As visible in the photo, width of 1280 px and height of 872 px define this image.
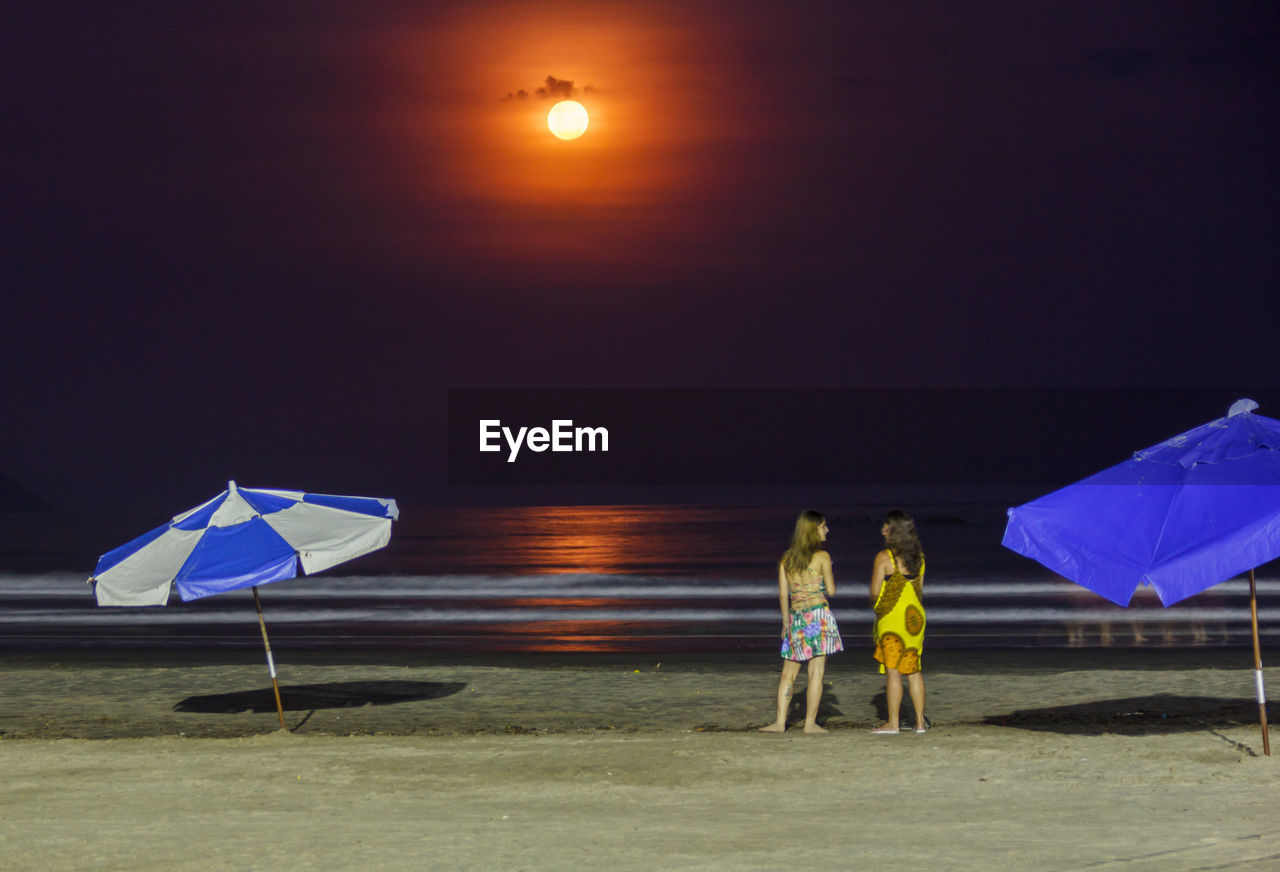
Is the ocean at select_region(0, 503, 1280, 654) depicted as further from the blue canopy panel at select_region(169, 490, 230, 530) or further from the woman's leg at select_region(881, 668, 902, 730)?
the blue canopy panel at select_region(169, 490, 230, 530)

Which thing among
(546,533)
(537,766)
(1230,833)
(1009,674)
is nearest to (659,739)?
(537,766)

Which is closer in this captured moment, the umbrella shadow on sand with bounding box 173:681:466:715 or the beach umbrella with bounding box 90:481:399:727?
the beach umbrella with bounding box 90:481:399:727

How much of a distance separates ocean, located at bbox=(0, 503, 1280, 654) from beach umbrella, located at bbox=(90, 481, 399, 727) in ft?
28.8

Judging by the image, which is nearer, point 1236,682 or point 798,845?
point 798,845

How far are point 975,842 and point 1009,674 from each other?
27.4 feet

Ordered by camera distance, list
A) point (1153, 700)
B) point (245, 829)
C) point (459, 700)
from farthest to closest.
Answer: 1. point (459, 700)
2. point (1153, 700)
3. point (245, 829)

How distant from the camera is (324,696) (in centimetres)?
1336

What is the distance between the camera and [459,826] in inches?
278

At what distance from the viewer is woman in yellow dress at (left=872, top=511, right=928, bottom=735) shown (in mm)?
9383

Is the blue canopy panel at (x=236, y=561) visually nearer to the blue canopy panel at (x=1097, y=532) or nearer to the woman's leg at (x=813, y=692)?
the woman's leg at (x=813, y=692)

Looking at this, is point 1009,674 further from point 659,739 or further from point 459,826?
point 459,826

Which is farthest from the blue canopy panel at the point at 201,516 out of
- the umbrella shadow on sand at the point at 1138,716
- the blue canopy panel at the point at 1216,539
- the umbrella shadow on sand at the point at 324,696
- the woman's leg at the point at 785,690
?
the blue canopy panel at the point at 1216,539

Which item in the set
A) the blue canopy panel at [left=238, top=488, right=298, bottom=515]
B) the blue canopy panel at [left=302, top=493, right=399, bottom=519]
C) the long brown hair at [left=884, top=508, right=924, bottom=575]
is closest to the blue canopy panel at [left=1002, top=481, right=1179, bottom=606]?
the long brown hair at [left=884, top=508, right=924, bottom=575]

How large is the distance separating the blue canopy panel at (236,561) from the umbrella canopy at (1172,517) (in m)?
5.07
